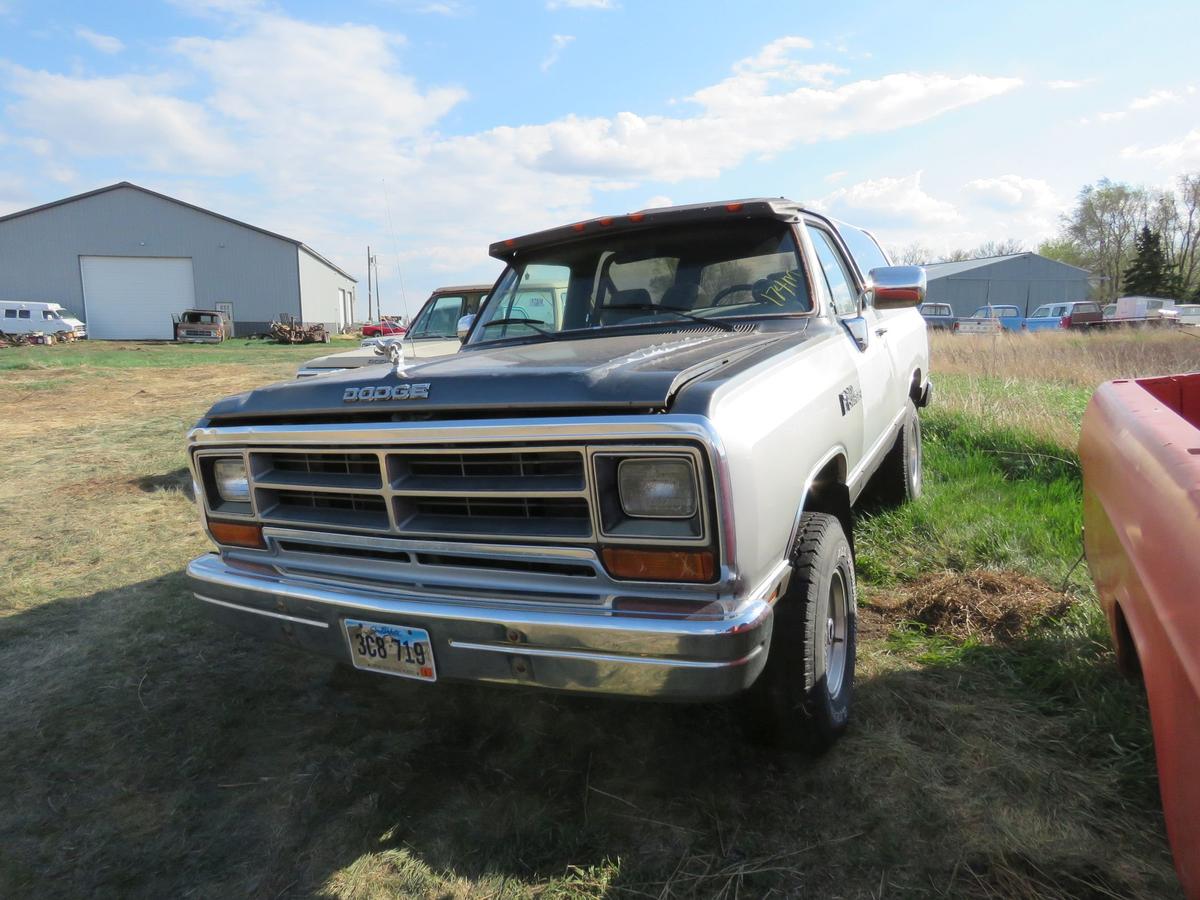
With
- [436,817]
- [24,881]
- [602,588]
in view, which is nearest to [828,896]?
[602,588]

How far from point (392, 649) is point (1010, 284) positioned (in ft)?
189

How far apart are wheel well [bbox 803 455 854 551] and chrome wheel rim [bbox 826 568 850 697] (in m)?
0.25

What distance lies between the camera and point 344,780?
8.43ft

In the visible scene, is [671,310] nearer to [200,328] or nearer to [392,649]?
[392,649]

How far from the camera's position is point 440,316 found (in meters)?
8.87

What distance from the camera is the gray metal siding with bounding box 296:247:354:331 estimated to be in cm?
4447

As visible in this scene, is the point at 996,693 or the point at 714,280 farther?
the point at 714,280

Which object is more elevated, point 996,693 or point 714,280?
point 714,280

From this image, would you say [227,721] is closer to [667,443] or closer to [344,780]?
[344,780]

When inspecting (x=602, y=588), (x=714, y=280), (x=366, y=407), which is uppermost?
(x=714, y=280)

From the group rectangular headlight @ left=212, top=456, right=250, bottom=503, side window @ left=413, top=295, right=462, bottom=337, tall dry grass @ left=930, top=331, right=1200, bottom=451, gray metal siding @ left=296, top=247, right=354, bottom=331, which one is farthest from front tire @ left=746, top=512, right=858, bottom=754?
gray metal siding @ left=296, top=247, right=354, bottom=331

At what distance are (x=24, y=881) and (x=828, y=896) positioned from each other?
2168 mm

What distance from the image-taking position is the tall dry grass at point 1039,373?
645 cm

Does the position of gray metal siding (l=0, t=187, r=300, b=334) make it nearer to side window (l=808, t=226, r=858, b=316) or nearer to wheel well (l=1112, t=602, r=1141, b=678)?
side window (l=808, t=226, r=858, b=316)
